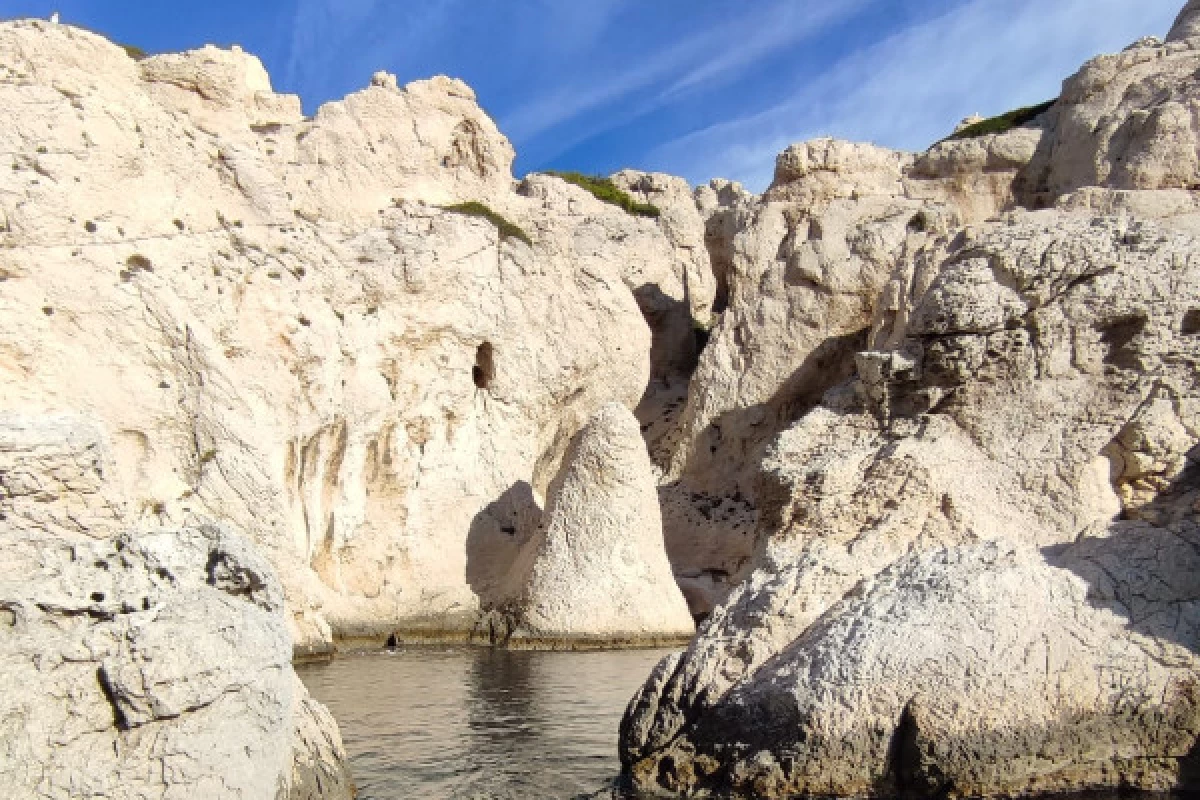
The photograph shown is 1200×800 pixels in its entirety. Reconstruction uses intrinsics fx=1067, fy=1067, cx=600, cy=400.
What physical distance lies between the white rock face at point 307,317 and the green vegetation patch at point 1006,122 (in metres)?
13.1

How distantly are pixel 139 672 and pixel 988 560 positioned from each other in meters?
6.38

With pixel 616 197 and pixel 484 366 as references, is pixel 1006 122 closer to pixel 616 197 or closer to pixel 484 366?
pixel 616 197

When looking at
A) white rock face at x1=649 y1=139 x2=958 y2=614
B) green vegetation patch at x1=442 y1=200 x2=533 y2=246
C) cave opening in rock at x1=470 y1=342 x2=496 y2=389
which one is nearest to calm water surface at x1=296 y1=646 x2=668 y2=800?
cave opening in rock at x1=470 y1=342 x2=496 y2=389

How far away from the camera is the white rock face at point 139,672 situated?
579 cm

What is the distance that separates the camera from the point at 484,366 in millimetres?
25078

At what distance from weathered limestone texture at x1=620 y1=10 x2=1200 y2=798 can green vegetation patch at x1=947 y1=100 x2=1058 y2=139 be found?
44.9ft

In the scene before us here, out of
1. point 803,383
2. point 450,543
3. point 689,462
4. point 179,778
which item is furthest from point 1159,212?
point 179,778

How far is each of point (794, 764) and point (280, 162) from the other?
1851 centimetres

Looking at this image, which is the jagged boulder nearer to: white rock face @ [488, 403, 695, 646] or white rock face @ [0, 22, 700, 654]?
white rock face @ [488, 403, 695, 646]

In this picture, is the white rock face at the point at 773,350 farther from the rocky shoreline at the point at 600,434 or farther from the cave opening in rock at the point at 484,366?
the cave opening in rock at the point at 484,366

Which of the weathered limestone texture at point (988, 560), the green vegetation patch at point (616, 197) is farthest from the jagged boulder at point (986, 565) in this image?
the green vegetation patch at point (616, 197)

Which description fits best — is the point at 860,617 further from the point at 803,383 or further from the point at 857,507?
the point at 803,383

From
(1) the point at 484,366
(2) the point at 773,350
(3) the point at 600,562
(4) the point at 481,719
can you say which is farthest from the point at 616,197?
(4) the point at 481,719

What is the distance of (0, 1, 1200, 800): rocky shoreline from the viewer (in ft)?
21.9
